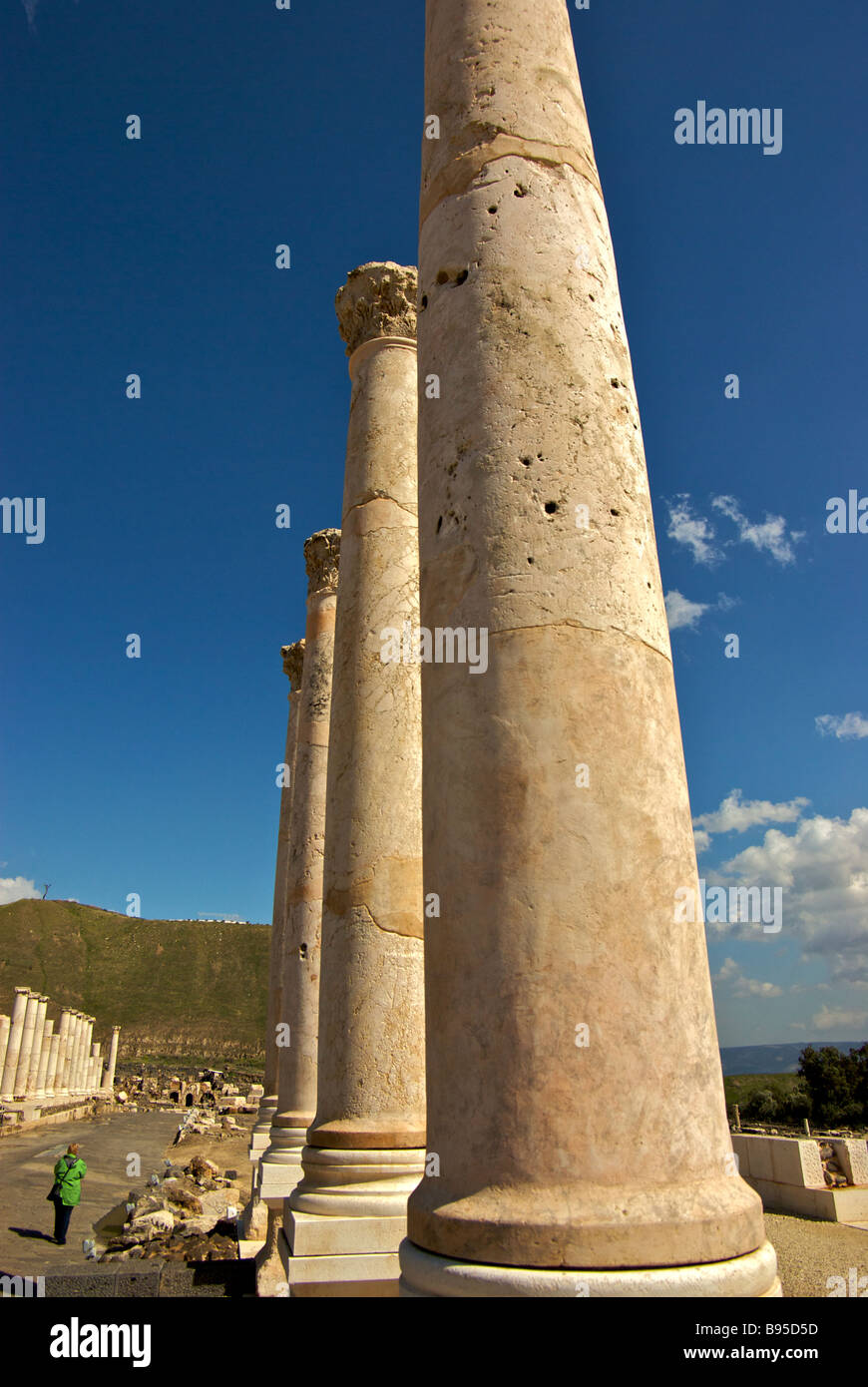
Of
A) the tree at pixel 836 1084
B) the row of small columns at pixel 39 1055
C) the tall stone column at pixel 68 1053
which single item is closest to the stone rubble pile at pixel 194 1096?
the tall stone column at pixel 68 1053

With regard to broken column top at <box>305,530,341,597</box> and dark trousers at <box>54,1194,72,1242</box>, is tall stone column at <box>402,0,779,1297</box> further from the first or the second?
dark trousers at <box>54,1194,72,1242</box>

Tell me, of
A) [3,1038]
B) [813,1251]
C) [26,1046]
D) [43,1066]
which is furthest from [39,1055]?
[813,1251]

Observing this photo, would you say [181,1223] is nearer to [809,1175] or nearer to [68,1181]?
[68,1181]

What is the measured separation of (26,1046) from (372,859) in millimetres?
56802

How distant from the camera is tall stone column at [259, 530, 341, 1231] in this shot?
16.7 metres

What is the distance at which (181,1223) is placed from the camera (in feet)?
59.1

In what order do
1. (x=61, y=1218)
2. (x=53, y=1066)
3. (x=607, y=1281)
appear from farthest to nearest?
1. (x=53, y=1066)
2. (x=61, y=1218)
3. (x=607, y=1281)

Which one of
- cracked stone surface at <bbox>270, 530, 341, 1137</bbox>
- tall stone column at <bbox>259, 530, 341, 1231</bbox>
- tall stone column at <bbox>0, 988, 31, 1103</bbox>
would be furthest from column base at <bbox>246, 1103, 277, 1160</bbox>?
tall stone column at <bbox>0, 988, 31, 1103</bbox>

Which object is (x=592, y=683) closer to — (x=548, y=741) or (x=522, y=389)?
(x=548, y=741)

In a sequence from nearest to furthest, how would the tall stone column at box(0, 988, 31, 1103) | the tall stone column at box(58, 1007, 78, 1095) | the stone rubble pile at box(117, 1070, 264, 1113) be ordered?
1. the tall stone column at box(0, 988, 31, 1103)
2. the stone rubble pile at box(117, 1070, 264, 1113)
3. the tall stone column at box(58, 1007, 78, 1095)

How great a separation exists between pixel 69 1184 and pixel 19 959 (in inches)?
5734

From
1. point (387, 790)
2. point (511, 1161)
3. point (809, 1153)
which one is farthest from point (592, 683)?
point (809, 1153)

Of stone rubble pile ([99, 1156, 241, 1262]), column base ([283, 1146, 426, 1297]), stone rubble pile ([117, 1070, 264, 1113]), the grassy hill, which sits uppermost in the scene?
the grassy hill
